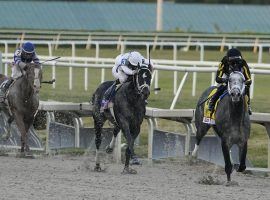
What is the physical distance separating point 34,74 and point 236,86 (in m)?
3.81

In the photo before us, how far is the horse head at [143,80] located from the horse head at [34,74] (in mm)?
2055

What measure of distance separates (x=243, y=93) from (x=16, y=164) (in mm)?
3275

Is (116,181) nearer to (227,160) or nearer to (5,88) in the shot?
(227,160)

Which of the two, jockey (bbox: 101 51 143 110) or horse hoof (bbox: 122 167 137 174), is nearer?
horse hoof (bbox: 122 167 137 174)

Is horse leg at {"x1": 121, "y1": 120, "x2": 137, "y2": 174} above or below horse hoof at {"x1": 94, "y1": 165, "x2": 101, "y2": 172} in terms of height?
above

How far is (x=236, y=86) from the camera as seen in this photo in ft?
35.1

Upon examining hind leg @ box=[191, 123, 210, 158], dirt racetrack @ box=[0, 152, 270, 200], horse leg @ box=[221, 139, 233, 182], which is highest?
hind leg @ box=[191, 123, 210, 158]

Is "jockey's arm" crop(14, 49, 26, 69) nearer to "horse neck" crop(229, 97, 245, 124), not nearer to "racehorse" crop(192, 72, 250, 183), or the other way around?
"racehorse" crop(192, 72, 250, 183)

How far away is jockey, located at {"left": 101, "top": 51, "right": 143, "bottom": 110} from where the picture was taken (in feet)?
40.6

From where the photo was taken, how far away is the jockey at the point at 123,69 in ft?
40.6

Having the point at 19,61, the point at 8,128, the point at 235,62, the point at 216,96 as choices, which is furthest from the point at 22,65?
the point at 235,62

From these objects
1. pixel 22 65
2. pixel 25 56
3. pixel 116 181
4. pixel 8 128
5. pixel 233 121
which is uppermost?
A: pixel 25 56

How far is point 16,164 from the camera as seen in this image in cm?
1268

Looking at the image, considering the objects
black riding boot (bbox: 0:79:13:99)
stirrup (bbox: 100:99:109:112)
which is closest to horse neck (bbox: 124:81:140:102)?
stirrup (bbox: 100:99:109:112)
